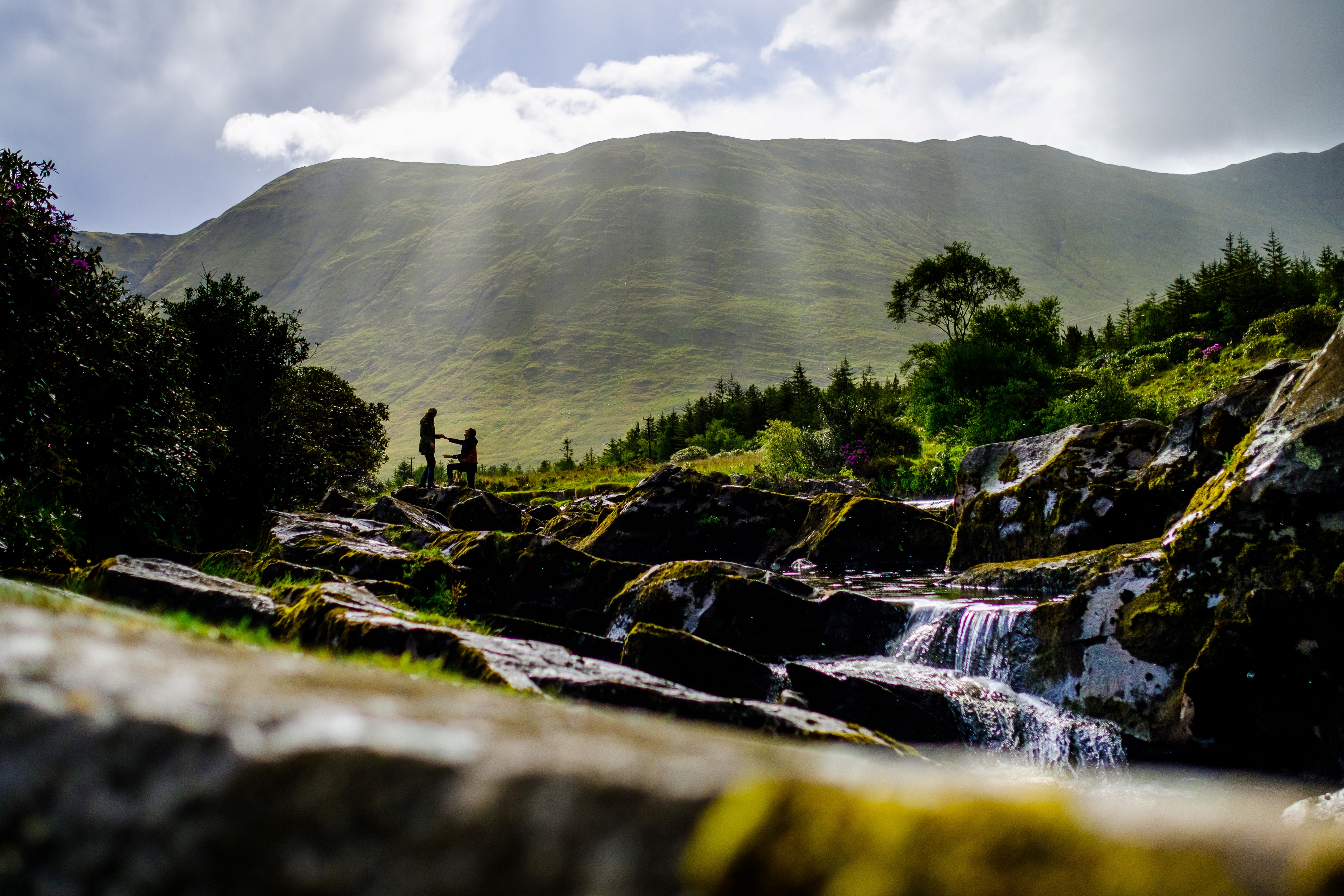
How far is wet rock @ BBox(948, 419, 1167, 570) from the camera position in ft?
45.8

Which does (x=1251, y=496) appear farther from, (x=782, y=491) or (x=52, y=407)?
(x=782, y=491)

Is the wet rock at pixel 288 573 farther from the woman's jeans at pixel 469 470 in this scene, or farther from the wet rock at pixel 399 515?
the woman's jeans at pixel 469 470

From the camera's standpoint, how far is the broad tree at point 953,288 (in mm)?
59906

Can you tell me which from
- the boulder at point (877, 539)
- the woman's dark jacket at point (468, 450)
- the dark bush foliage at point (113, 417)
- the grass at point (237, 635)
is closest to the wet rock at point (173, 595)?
the grass at point (237, 635)

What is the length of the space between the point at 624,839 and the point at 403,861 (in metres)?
0.26

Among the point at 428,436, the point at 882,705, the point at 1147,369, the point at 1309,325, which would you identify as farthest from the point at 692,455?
the point at 882,705

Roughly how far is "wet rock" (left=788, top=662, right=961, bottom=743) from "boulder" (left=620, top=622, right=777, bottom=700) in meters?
0.45

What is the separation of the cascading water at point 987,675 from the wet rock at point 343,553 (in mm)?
6469

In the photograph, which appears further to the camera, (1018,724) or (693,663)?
(1018,724)

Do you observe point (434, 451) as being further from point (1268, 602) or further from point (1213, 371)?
point (1213, 371)

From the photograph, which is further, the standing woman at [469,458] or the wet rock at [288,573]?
the standing woman at [469,458]

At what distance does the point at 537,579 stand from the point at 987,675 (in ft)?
23.3

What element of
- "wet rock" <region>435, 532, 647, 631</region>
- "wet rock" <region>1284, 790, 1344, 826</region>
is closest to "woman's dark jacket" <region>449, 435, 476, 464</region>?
"wet rock" <region>435, 532, 647, 631</region>

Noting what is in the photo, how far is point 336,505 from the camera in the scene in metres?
22.4
